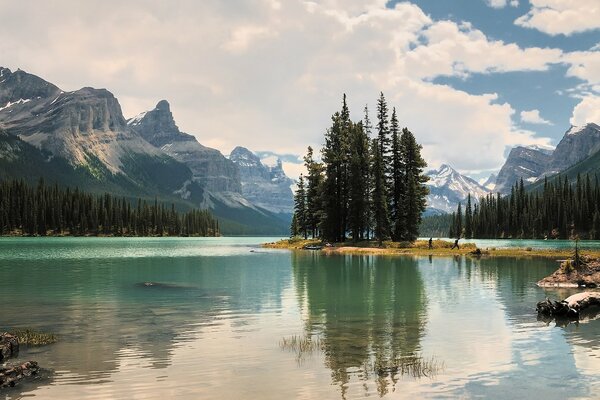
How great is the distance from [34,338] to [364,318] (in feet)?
50.2

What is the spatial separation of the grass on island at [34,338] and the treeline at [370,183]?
72195 millimetres

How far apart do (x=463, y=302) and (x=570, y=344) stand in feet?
39.7

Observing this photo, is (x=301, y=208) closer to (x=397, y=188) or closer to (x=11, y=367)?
(x=397, y=188)

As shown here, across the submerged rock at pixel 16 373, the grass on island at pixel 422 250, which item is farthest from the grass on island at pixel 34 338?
the grass on island at pixel 422 250

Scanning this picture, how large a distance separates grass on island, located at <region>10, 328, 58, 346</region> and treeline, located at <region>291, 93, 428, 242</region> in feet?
237

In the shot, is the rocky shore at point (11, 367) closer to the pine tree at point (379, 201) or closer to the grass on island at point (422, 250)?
the grass on island at point (422, 250)

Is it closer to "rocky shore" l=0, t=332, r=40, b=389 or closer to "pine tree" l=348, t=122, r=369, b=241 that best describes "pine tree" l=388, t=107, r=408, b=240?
"pine tree" l=348, t=122, r=369, b=241

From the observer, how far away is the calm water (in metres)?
14.5

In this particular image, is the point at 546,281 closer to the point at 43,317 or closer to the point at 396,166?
the point at 43,317

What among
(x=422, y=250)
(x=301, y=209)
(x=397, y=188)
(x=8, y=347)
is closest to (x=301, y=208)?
(x=301, y=209)

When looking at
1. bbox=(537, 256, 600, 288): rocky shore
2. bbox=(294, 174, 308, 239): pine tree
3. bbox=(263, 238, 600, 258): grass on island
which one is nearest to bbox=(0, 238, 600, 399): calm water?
bbox=(537, 256, 600, 288): rocky shore

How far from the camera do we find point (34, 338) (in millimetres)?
20344

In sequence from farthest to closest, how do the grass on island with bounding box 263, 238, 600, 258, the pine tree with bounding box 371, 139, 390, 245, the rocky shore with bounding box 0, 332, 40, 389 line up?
the pine tree with bounding box 371, 139, 390, 245 < the grass on island with bounding box 263, 238, 600, 258 < the rocky shore with bounding box 0, 332, 40, 389

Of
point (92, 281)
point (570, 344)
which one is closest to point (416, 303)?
point (570, 344)
